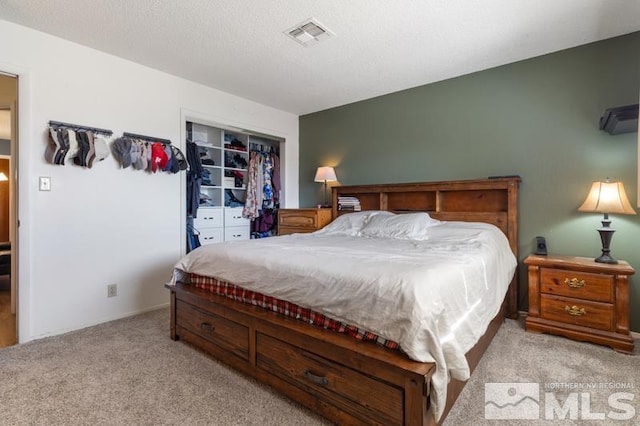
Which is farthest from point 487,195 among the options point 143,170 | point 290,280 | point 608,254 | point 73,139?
point 73,139

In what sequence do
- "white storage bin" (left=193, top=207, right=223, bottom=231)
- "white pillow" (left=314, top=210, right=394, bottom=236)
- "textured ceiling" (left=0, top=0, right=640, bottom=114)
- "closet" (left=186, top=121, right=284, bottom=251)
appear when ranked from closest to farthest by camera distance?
"textured ceiling" (left=0, top=0, right=640, bottom=114)
"white pillow" (left=314, top=210, right=394, bottom=236)
"white storage bin" (left=193, top=207, right=223, bottom=231)
"closet" (left=186, top=121, right=284, bottom=251)

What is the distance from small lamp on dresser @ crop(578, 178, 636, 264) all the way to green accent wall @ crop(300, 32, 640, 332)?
0.22 m

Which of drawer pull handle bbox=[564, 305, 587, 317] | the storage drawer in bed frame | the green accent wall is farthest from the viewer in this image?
the green accent wall

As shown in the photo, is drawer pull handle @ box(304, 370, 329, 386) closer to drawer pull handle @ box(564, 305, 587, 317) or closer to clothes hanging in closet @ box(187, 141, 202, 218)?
drawer pull handle @ box(564, 305, 587, 317)

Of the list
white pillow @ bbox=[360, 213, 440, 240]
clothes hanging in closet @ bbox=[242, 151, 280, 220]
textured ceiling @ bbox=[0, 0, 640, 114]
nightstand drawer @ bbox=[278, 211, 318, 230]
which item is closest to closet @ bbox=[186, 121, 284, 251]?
clothes hanging in closet @ bbox=[242, 151, 280, 220]

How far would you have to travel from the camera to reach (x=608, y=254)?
2.32 m

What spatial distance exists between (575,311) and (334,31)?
2.73 m

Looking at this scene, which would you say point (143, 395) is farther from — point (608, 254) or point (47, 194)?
point (608, 254)

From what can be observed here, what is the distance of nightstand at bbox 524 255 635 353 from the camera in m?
2.15

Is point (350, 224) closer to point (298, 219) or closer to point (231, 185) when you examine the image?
point (298, 219)

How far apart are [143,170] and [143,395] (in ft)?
6.72

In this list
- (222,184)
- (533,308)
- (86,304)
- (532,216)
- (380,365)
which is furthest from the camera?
(222,184)

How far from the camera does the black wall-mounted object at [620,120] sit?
2160 millimetres

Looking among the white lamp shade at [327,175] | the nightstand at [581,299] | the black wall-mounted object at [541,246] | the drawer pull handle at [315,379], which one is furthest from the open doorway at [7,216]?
the black wall-mounted object at [541,246]
